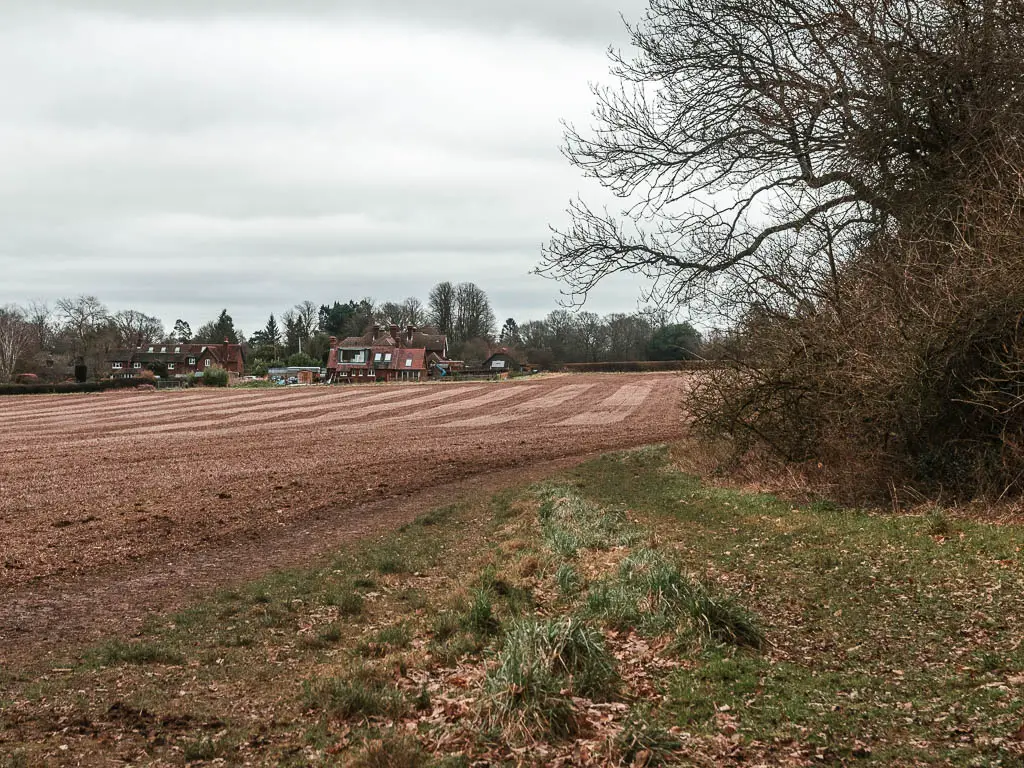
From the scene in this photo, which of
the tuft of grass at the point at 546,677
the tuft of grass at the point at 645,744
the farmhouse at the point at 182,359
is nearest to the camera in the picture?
the tuft of grass at the point at 645,744

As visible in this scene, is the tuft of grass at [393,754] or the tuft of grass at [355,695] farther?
the tuft of grass at [355,695]

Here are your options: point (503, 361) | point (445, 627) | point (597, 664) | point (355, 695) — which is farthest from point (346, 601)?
point (503, 361)

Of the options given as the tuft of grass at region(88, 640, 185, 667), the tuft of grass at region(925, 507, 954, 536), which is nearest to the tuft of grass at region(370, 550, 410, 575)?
the tuft of grass at region(88, 640, 185, 667)

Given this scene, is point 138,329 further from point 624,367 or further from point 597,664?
point 597,664

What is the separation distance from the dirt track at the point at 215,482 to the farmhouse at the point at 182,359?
247 ft

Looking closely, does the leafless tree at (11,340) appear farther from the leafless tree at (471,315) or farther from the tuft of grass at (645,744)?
the tuft of grass at (645,744)

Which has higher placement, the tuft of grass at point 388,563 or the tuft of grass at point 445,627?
the tuft of grass at point 445,627

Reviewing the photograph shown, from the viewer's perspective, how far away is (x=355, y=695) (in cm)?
603

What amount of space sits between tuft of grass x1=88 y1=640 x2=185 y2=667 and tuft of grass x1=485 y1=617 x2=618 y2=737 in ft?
11.6

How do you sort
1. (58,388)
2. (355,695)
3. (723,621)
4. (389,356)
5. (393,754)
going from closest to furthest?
(393,754) < (355,695) < (723,621) < (58,388) < (389,356)

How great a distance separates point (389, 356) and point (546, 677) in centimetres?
9590

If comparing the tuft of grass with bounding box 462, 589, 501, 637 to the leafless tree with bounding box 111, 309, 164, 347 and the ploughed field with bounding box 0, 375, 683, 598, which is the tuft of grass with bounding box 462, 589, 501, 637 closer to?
the ploughed field with bounding box 0, 375, 683, 598

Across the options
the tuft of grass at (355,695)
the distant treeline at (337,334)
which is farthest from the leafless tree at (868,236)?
the distant treeline at (337,334)

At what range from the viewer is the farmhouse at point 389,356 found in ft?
320
